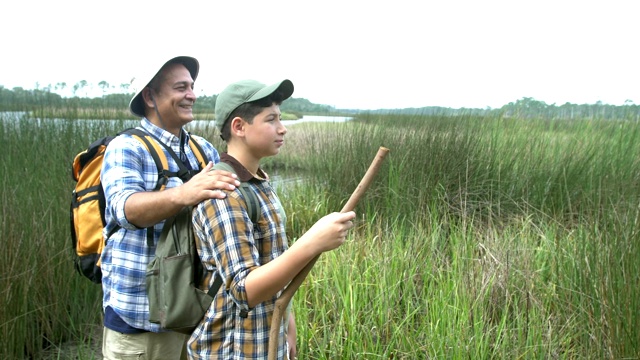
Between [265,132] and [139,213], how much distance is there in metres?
0.48

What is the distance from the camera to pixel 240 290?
1.31 m

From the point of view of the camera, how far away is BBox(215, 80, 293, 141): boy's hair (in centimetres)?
148

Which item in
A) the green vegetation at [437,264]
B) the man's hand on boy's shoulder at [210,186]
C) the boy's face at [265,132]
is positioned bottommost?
the green vegetation at [437,264]

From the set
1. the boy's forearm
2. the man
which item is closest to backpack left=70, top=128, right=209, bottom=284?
the man

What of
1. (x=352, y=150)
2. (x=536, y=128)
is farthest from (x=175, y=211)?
(x=536, y=128)

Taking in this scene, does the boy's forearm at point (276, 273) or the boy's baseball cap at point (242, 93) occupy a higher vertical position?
the boy's baseball cap at point (242, 93)

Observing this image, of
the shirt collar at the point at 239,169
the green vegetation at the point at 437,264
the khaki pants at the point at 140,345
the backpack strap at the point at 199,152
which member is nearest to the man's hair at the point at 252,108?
the shirt collar at the point at 239,169

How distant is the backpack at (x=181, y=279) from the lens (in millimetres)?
1451

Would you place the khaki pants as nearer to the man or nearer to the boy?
the man

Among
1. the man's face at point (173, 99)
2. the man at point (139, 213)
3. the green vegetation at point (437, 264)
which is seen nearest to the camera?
the man at point (139, 213)

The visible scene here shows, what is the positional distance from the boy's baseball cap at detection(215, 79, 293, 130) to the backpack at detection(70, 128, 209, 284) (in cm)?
42

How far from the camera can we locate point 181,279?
1.47 m

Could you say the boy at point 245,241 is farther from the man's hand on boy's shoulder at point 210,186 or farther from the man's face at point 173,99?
the man's face at point 173,99

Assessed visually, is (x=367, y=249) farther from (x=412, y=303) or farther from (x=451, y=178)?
(x=451, y=178)
